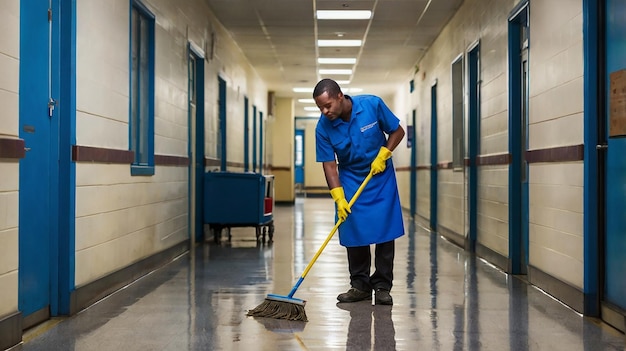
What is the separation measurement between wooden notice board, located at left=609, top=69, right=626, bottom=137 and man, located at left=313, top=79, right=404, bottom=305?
50.0 inches

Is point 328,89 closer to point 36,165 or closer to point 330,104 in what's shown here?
point 330,104

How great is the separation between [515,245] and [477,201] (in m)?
1.74

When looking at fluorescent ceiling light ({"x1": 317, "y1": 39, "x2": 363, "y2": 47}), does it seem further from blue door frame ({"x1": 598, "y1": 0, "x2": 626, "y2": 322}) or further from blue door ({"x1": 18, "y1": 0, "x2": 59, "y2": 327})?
blue door ({"x1": 18, "y1": 0, "x2": 59, "y2": 327})

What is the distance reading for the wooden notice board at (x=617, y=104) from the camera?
3.84 meters

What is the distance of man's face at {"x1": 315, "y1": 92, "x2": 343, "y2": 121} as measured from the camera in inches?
169

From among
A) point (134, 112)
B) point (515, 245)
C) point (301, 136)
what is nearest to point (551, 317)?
point (515, 245)

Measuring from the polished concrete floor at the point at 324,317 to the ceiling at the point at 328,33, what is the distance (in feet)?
12.4

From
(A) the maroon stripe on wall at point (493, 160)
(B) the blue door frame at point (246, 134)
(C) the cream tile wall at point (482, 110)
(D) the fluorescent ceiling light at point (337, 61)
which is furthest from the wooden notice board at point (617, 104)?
(B) the blue door frame at point (246, 134)

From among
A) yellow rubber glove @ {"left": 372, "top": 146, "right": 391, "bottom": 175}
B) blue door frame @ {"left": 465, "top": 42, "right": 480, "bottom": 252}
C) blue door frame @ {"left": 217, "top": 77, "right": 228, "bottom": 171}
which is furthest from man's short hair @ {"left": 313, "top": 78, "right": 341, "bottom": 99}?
blue door frame @ {"left": 217, "top": 77, "right": 228, "bottom": 171}

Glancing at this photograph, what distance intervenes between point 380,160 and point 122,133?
208 cm

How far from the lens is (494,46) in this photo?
23.1ft

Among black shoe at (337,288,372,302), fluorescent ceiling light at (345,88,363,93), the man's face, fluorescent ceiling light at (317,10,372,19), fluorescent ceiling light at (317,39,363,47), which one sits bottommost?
black shoe at (337,288,372,302)

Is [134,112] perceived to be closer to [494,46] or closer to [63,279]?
[63,279]

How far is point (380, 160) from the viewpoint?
14.4ft
